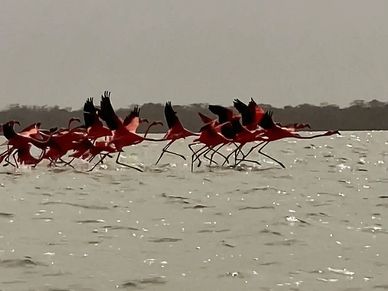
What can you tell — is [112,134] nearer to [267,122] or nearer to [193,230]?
[267,122]

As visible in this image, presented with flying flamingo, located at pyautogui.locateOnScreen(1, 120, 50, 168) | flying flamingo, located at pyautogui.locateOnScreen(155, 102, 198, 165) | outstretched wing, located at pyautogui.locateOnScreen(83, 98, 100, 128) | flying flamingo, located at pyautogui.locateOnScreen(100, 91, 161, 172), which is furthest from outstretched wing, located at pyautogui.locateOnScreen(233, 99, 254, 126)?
flying flamingo, located at pyautogui.locateOnScreen(1, 120, 50, 168)

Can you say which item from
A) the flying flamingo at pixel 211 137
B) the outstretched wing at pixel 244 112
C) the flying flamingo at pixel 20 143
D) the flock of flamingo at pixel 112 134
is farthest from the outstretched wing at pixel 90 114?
the outstretched wing at pixel 244 112

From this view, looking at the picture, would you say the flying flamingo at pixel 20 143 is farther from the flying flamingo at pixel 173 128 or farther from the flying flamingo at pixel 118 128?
the flying flamingo at pixel 173 128

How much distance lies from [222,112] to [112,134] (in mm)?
295

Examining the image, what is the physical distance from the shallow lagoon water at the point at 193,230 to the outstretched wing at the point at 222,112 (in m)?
0.17

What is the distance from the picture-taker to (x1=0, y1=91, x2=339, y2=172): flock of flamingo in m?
1.89

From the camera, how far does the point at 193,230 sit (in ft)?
3.45

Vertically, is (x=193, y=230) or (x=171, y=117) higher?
(x=171, y=117)

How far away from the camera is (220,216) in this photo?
1.17 meters

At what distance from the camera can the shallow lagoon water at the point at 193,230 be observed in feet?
2.58

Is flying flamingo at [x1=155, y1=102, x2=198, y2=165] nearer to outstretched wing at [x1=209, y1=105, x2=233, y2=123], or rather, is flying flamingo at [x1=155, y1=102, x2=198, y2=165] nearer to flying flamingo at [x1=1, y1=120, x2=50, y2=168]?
outstretched wing at [x1=209, y1=105, x2=233, y2=123]

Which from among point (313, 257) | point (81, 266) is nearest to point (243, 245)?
point (313, 257)

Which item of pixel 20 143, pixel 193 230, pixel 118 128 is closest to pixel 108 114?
pixel 118 128

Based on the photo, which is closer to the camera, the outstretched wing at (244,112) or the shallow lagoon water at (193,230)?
the shallow lagoon water at (193,230)
